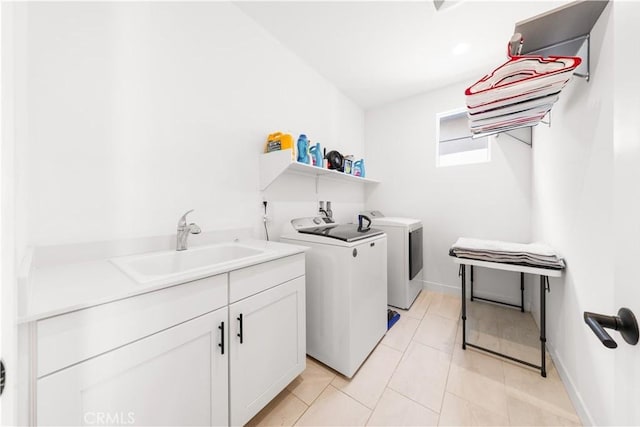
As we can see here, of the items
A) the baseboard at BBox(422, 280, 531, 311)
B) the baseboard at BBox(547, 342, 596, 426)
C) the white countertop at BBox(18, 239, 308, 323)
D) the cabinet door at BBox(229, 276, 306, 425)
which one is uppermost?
the white countertop at BBox(18, 239, 308, 323)

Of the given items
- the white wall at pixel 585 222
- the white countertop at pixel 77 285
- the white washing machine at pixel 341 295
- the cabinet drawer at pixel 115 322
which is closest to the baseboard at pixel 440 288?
the white wall at pixel 585 222

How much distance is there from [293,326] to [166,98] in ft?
5.21

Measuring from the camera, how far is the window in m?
2.71

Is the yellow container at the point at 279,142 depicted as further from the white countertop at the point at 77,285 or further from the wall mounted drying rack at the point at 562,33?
the wall mounted drying rack at the point at 562,33

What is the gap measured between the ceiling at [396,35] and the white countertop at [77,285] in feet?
6.44

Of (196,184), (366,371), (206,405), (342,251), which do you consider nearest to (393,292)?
(366,371)

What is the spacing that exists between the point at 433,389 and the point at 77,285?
1916 mm

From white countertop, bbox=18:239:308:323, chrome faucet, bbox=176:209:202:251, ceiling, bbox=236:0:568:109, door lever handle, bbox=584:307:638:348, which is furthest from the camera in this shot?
ceiling, bbox=236:0:568:109

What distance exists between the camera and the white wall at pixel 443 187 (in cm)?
245

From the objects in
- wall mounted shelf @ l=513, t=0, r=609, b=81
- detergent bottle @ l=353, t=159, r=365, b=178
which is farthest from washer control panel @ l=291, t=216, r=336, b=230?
wall mounted shelf @ l=513, t=0, r=609, b=81

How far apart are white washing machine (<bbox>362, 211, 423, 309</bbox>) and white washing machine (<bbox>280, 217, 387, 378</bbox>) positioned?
0.72 meters

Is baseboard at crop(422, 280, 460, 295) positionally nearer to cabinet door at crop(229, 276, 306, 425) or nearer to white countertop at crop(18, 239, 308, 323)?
cabinet door at crop(229, 276, 306, 425)

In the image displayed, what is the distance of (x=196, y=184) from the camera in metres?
1.50

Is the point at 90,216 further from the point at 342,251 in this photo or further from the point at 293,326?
the point at 342,251
